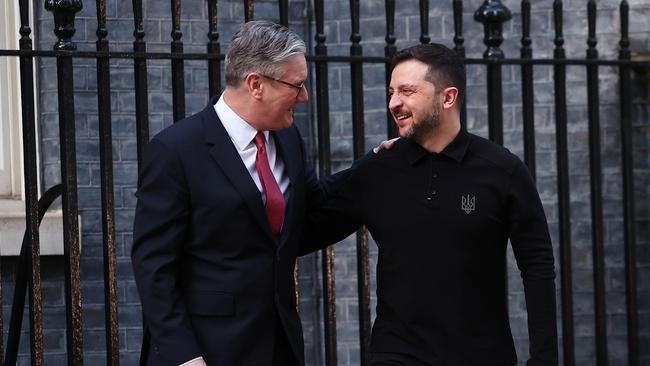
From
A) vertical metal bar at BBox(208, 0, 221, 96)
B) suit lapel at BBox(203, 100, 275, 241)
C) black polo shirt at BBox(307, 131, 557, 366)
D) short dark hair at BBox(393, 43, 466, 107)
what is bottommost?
black polo shirt at BBox(307, 131, 557, 366)

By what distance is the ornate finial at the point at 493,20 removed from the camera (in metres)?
5.60

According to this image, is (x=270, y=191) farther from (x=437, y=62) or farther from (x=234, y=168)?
(x=437, y=62)

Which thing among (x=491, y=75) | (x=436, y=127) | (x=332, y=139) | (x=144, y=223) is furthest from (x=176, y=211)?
(x=332, y=139)

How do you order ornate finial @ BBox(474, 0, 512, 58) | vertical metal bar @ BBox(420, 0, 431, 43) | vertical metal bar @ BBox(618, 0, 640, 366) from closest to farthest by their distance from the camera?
vertical metal bar @ BBox(420, 0, 431, 43), ornate finial @ BBox(474, 0, 512, 58), vertical metal bar @ BBox(618, 0, 640, 366)

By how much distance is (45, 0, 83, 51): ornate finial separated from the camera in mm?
4820

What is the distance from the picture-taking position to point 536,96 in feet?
24.3

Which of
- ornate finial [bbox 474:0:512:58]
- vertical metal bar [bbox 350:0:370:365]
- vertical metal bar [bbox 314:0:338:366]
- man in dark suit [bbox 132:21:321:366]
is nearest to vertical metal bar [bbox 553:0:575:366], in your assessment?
ornate finial [bbox 474:0:512:58]

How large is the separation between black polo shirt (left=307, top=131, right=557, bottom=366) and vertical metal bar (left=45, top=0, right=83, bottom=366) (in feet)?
4.16

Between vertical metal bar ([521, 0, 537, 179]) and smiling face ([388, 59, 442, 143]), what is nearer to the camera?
smiling face ([388, 59, 442, 143])

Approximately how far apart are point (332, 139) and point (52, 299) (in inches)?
69.0

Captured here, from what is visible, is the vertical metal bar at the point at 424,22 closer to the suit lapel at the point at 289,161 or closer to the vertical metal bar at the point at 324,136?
the vertical metal bar at the point at 324,136

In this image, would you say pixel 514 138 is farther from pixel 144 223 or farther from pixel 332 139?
pixel 144 223

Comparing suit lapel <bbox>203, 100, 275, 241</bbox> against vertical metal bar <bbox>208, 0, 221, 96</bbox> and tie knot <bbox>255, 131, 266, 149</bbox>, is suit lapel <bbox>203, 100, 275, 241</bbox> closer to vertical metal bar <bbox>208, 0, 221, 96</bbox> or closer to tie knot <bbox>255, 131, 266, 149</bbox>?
tie knot <bbox>255, 131, 266, 149</bbox>

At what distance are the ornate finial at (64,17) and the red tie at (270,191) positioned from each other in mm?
1148
